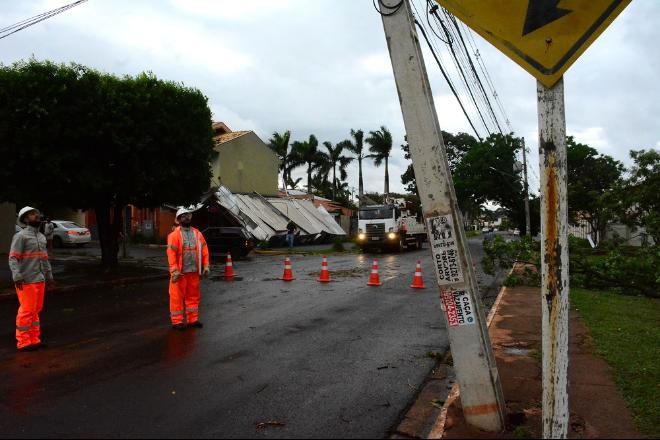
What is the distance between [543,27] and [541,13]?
8 centimetres

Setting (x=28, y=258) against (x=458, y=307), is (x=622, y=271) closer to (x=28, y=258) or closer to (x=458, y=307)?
(x=458, y=307)

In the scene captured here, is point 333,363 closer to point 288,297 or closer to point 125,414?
point 125,414

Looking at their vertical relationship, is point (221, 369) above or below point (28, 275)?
below

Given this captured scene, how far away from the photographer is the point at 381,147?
53875 mm

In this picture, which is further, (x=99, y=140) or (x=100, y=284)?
(x=99, y=140)

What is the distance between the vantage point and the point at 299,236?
31594 millimetres

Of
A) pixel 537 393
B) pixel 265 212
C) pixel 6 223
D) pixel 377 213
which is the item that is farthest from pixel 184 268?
pixel 265 212

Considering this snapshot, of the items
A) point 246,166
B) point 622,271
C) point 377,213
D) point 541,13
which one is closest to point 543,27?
point 541,13

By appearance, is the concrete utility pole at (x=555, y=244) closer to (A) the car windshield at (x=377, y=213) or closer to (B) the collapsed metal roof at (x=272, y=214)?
(A) the car windshield at (x=377, y=213)

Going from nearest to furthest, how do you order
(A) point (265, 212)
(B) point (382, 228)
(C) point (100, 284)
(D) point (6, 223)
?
(C) point (100, 284), (D) point (6, 223), (B) point (382, 228), (A) point (265, 212)

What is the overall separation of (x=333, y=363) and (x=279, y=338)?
138 cm

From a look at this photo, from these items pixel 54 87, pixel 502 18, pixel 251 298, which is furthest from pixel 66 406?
pixel 54 87

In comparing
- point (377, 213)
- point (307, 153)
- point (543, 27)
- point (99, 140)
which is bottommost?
point (377, 213)

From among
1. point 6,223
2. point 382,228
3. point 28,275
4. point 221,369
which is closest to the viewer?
point 221,369
